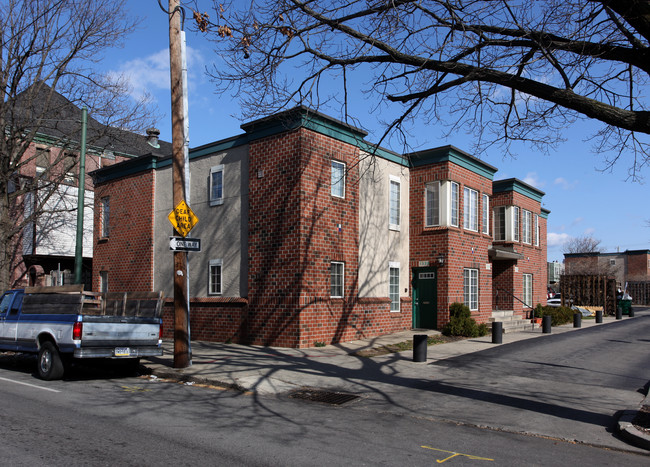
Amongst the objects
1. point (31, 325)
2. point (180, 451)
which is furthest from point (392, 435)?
point (31, 325)

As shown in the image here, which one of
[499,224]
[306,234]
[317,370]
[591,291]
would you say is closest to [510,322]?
[499,224]

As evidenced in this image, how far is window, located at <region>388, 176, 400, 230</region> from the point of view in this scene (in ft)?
66.3

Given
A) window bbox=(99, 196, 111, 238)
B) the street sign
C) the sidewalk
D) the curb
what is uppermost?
window bbox=(99, 196, 111, 238)

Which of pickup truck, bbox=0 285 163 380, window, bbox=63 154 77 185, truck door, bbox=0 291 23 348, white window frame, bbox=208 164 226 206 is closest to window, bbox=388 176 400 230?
white window frame, bbox=208 164 226 206

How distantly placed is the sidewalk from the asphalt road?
287mm

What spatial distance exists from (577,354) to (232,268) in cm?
1091

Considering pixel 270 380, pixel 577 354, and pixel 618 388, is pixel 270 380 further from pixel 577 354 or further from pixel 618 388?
pixel 577 354

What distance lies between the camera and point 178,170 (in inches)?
488

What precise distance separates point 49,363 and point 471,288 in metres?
15.9

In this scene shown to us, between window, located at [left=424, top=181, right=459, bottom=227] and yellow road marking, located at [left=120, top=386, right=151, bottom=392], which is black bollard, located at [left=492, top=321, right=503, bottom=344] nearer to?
window, located at [left=424, top=181, right=459, bottom=227]

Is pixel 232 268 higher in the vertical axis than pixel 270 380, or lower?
higher

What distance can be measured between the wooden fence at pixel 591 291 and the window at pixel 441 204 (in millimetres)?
20759

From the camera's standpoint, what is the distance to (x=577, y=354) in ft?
51.7

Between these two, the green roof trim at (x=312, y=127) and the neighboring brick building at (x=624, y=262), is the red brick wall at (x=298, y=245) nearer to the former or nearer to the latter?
the green roof trim at (x=312, y=127)
